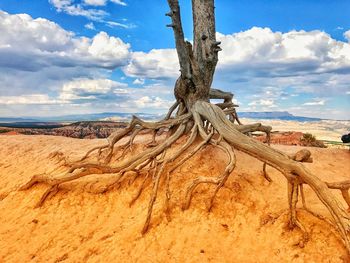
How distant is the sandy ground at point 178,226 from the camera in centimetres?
594

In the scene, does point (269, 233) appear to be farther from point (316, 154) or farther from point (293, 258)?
point (316, 154)

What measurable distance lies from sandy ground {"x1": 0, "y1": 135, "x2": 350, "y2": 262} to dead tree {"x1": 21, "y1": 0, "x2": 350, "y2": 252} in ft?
0.87

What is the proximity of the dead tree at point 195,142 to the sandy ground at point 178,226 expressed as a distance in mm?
264

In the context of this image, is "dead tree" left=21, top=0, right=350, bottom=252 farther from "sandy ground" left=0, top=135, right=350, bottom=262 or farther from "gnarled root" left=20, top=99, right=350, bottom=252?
"sandy ground" left=0, top=135, right=350, bottom=262

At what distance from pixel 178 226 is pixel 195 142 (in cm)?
270

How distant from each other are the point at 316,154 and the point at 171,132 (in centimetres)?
602

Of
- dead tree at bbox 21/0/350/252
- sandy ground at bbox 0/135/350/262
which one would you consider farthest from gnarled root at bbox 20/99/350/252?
sandy ground at bbox 0/135/350/262

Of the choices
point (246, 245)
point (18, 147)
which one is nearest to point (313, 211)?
point (246, 245)

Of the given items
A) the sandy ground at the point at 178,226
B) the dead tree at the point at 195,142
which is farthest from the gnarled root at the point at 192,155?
the sandy ground at the point at 178,226

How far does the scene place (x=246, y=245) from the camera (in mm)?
6066

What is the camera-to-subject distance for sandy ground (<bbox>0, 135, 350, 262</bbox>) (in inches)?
234

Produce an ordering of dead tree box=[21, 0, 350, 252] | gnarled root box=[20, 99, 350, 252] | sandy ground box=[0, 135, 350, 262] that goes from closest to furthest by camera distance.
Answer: sandy ground box=[0, 135, 350, 262], gnarled root box=[20, 99, 350, 252], dead tree box=[21, 0, 350, 252]

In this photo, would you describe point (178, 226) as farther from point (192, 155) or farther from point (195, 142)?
point (195, 142)

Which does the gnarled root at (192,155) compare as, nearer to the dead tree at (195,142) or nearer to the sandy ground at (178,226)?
the dead tree at (195,142)
